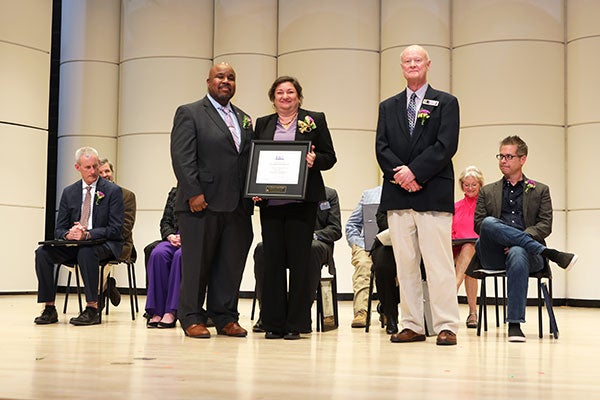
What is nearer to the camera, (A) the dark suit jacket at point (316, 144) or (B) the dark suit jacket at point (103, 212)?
(A) the dark suit jacket at point (316, 144)

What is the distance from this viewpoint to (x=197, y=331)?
477 centimetres

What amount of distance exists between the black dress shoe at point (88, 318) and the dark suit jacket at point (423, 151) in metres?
2.18

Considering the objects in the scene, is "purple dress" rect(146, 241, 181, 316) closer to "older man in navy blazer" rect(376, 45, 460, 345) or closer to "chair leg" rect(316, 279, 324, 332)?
"chair leg" rect(316, 279, 324, 332)

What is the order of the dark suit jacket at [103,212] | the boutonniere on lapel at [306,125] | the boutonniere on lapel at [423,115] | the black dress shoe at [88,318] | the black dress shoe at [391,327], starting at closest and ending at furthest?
the boutonniere on lapel at [423,115]
the boutonniere on lapel at [306,125]
the black dress shoe at [391,327]
the black dress shoe at [88,318]
the dark suit jacket at [103,212]

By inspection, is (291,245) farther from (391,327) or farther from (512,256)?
(512,256)

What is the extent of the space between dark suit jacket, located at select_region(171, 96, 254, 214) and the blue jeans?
1.49 metres

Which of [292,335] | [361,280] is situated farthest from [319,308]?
[361,280]

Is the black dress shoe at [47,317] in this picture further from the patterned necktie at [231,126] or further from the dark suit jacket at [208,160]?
the patterned necktie at [231,126]

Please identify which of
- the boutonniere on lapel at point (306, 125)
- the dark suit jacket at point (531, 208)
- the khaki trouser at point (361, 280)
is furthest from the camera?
the khaki trouser at point (361, 280)

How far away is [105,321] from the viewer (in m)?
6.07

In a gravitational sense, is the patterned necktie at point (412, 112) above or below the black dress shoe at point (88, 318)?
above

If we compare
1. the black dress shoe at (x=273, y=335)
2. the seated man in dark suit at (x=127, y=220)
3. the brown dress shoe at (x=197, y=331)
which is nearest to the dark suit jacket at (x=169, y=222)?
the seated man in dark suit at (x=127, y=220)

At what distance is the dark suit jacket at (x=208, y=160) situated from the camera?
4.84 metres

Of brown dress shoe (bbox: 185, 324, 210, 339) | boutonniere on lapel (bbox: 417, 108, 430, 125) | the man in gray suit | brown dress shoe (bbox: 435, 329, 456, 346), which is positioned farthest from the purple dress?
boutonniere on lapel (bbox: 417, 108, 430, 125)
